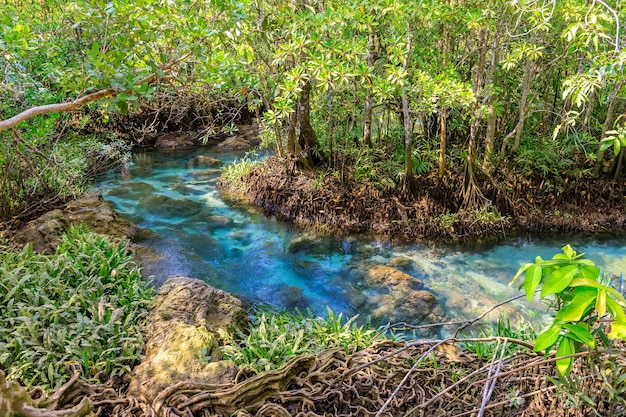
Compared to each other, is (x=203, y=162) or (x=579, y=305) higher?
(x=579, y=305)

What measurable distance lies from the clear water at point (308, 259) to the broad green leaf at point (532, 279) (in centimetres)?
385

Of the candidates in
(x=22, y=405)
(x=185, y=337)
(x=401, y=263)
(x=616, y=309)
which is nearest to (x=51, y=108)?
(x=22, y=405)

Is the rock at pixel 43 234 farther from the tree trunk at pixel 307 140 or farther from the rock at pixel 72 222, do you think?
the tree trunk at pixel 307 140

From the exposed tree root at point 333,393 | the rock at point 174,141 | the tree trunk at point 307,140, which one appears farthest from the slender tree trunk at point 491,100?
the rock at point 174,141

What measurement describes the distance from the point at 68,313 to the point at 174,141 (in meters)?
12.7

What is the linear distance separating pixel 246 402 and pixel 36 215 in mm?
6145

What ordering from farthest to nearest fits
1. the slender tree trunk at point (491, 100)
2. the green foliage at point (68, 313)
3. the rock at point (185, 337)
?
the slender tree trunk at point (491, 100), the green foliage at point (68, 313), the rock at point (185, 337)

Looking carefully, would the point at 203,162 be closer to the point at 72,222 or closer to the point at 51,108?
the point at 72,222

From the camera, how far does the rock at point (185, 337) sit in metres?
3.03

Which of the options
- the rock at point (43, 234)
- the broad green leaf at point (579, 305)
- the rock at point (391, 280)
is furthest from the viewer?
the rock at point (391, 280)

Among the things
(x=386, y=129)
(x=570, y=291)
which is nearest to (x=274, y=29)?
(x=386, y=129)

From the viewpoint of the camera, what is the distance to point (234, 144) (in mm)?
15586

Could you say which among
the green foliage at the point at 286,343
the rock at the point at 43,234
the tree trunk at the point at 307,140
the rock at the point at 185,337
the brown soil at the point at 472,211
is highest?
the tree trunk at the point at 307,140

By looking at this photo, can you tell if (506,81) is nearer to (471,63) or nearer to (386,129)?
(471,63)
